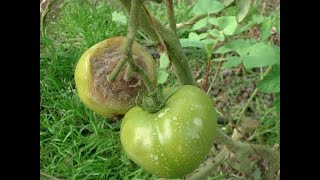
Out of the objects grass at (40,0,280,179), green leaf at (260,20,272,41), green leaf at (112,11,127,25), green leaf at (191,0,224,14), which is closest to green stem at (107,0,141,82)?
green leaf at (260,20,272,41)

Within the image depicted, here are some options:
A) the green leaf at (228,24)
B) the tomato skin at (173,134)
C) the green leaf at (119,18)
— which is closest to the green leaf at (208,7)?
the green leaf at (228,24)

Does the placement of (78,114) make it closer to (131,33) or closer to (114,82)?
(114,82)

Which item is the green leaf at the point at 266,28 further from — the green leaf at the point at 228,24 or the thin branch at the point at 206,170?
the thin branch at the point at 206,170

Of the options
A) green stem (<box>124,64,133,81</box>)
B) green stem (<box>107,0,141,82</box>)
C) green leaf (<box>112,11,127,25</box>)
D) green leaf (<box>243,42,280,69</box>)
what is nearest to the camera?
green stem (<box>107,0,141,82</box>)

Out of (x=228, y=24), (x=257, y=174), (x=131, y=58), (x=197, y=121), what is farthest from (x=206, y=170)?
(x=131, y=58)

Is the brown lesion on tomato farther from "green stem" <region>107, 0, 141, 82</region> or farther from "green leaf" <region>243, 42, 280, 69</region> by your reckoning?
"green leaf" <region>243, 42, 280, 69</region>

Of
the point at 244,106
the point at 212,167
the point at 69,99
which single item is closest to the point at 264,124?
the point at 244,106
